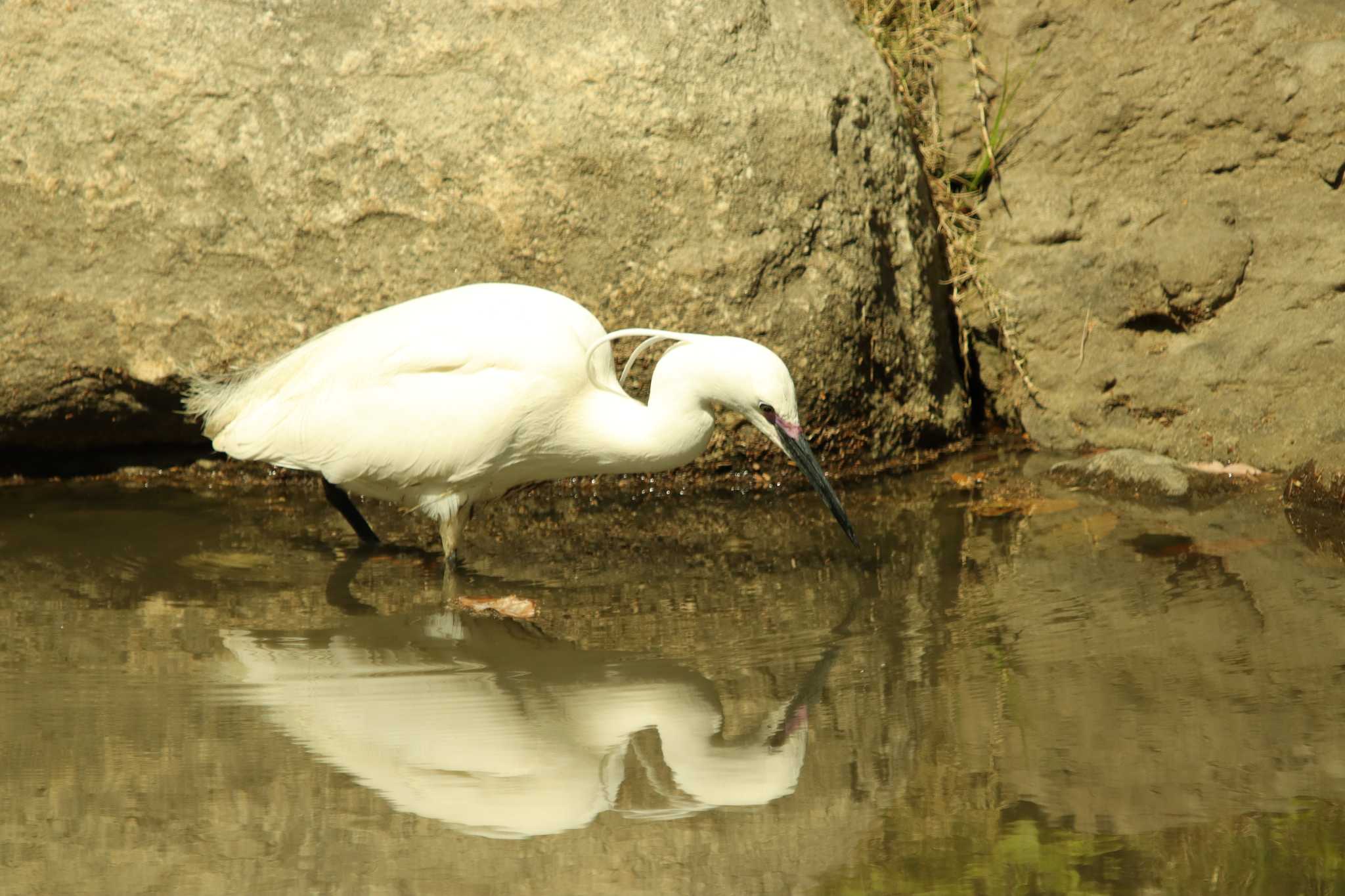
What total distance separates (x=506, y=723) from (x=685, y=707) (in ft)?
1.62

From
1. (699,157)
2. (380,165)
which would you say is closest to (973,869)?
(699,157)

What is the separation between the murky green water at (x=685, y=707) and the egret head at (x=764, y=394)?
51cm

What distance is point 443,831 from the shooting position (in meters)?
3.07

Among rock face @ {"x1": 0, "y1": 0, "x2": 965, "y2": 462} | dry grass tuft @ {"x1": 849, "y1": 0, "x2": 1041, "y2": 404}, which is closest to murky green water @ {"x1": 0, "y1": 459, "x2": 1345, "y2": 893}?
rock face @ {"x1": 0, "y1": 0, "x2": 965, "y2": 462}

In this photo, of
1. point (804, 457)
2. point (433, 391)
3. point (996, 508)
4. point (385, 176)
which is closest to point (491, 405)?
point (433, 391)

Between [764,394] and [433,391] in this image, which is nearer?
[764,394]

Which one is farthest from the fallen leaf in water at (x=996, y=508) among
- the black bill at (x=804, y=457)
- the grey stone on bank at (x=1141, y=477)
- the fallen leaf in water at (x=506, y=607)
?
the fallen leaf in water at (x=506, y=607)

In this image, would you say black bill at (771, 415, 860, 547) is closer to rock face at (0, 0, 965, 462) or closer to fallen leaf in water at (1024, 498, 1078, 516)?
fallen leaf in water at (1024, 498, 1078, 516)

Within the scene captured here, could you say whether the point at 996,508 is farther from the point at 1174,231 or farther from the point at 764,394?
the point at 1174,231

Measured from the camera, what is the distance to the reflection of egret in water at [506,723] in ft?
10.6

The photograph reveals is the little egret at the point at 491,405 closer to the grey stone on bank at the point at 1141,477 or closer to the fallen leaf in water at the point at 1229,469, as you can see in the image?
the grey stone on bank at the point at 1141,477

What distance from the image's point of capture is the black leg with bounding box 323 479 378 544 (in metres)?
5.18

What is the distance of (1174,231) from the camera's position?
20.6 feet

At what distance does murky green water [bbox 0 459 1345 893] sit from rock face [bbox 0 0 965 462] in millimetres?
902
